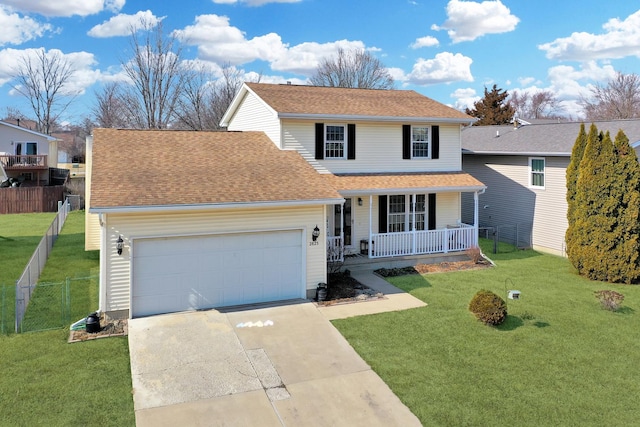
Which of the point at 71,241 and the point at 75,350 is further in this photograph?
the point at 71,241

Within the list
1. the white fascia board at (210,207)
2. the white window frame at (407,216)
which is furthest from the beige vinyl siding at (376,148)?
the white fascia board at (210,207)

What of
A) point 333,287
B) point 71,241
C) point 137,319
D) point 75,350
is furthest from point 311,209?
point 71,241

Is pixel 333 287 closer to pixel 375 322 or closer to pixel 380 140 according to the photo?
pixel 375 322

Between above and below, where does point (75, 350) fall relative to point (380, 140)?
below

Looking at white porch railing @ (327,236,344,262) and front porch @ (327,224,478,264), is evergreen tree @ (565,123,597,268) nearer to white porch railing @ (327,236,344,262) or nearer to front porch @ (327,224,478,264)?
front porch @ (327,224,478,264)

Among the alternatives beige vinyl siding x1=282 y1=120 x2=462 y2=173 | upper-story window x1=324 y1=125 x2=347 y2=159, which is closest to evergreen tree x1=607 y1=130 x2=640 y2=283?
beige vinyl siding x1=282 y1=120 x2=462 y2=173

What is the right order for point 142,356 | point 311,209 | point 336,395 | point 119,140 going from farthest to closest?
point 119,140 < point 311,209 < point 142,356 < point 336,395

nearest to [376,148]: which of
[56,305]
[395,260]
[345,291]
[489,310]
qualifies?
[395,260]
